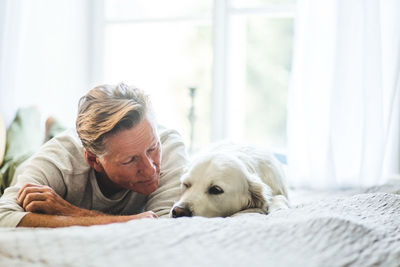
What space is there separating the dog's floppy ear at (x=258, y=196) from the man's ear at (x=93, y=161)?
54 cm

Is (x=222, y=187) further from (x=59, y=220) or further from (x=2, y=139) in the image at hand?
(x=2, y=139)

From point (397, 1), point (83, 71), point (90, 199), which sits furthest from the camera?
point (83, 71)

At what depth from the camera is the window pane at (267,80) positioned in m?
3.77

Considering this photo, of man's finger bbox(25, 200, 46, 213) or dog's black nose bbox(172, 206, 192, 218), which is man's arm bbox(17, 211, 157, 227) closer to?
man's finger bbox(25, 200, 46, 213)

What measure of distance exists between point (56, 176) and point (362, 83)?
179 cm

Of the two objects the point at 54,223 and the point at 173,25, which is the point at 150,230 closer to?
the point at 54,223

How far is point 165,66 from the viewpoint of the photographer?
404 cm

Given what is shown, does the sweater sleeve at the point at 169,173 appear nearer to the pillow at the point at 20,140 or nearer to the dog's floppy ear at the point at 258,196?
the dog's floppy ear at the point at 258,196

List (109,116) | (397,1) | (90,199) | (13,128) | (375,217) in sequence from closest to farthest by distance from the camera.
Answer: (375,217) → (109,116) → (90,199) → (397,1) → (13,128)

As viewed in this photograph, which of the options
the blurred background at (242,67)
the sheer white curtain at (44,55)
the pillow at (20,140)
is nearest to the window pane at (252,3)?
the blurred background at (242,67)

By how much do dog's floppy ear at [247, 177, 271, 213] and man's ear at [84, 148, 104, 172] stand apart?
21.3 inches

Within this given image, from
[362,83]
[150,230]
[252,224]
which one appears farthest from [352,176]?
[150,230]

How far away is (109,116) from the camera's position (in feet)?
4.92

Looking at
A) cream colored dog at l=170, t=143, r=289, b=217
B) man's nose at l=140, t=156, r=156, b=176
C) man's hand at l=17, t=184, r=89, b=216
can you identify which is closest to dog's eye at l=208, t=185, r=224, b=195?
cream colored dog at l=170, t=143, r=289, b=217
